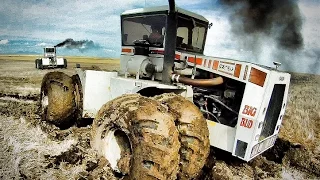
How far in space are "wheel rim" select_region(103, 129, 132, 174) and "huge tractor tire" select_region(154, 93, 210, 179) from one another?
50 cm

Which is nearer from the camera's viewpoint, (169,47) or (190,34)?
(169,47)

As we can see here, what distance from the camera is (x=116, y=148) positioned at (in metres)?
2.52

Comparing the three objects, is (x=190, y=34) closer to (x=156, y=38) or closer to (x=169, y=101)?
(x=156, y=38)

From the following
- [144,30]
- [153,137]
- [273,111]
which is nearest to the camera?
[153,137]

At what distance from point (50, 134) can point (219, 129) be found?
2.38 metres

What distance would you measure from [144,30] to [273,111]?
178 cm

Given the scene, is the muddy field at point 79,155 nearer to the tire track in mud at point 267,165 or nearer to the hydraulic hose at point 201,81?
the tire track in mud at point 267,165

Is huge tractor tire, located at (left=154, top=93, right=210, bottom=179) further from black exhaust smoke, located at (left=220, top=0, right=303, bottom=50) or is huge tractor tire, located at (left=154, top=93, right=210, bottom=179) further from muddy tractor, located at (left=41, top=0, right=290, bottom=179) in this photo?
black exhaust smoke, located at (left=220, top=0, right=303, bottom=50)

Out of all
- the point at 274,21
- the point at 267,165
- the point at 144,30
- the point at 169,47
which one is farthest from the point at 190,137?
the point at 274,21

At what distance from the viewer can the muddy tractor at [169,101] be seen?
2.07 m

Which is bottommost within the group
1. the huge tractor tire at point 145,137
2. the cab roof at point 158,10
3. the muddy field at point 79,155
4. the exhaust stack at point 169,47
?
the muddy field at point 79,155

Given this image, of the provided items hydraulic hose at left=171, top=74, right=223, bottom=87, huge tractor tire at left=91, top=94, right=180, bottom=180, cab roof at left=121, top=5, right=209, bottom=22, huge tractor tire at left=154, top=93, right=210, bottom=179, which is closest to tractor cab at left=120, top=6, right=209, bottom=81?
cab roof at left=121, top=5, right=209, bottom=22

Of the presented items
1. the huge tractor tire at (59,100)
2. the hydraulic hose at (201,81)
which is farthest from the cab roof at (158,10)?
the huge tractor tire at (59,100)

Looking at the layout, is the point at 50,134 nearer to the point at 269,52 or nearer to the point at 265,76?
the point at 265,76
